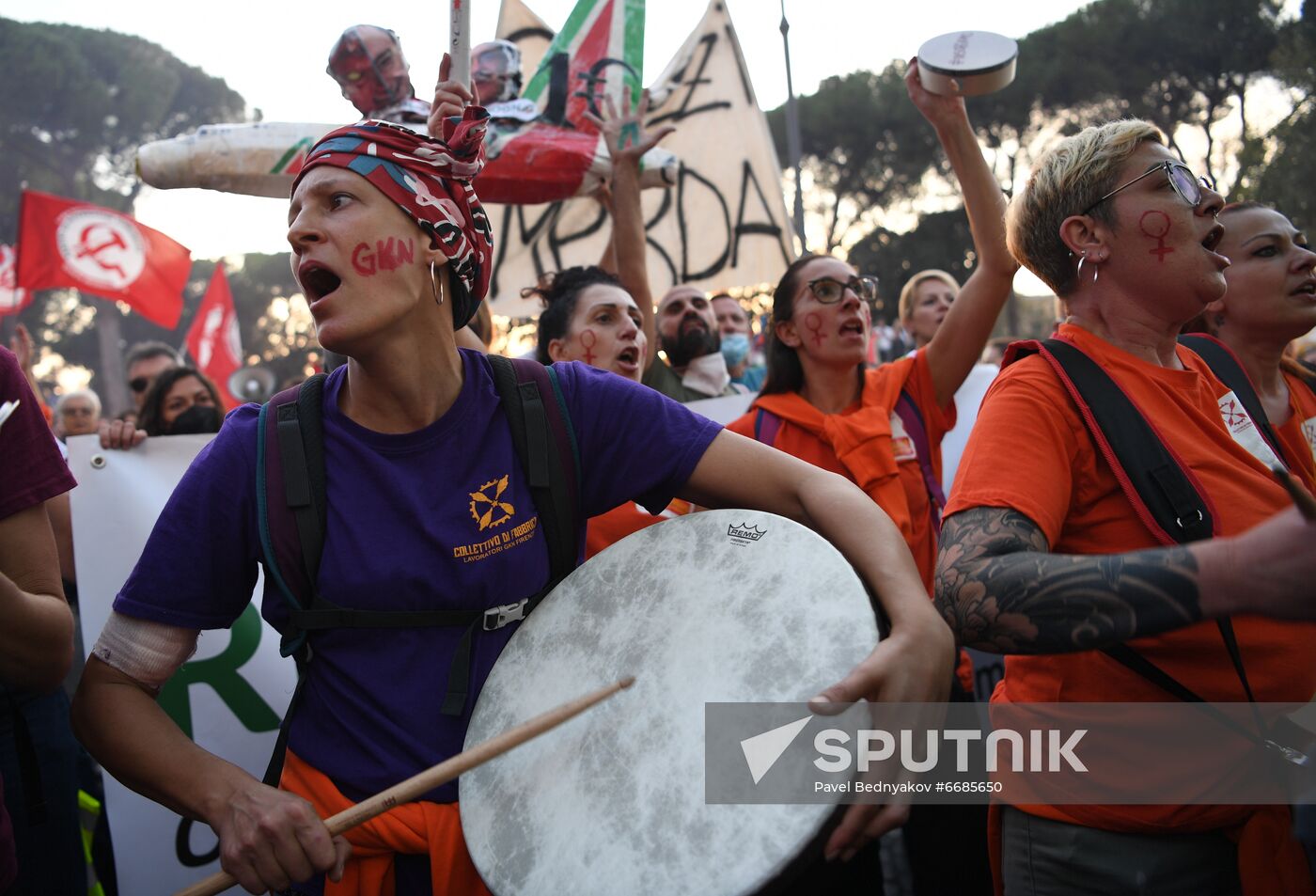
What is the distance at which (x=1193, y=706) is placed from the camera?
5.75 ft

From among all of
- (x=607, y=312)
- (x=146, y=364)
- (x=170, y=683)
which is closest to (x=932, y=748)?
(x=607, y=312)

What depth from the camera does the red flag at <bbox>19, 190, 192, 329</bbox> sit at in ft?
29.6

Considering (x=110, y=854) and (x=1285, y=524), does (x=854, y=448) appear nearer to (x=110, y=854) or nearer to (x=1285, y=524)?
(x=1285, y=524)

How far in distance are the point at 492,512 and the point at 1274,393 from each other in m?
2.48

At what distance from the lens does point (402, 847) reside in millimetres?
1722

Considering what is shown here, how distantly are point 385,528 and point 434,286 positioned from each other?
521 mm

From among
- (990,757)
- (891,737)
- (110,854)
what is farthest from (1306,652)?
(110,854)

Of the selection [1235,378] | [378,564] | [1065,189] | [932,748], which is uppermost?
[1065,189]

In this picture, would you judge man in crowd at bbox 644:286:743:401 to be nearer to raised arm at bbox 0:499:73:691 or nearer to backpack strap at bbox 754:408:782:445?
backpack strap at bbox 754:408:782:445

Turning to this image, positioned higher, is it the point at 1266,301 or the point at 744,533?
the point at 1266,301

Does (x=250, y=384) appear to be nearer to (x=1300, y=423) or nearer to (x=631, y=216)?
(x=631, y=216)

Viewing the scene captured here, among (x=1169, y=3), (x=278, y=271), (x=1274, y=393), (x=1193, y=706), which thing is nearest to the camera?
(x=1193, y=706)

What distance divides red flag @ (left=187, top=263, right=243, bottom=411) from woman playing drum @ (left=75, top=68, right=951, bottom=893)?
12593 mm

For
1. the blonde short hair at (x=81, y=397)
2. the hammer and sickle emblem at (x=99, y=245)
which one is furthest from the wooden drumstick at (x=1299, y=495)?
the hammer and sickle emblem at (x=99, y=245)
